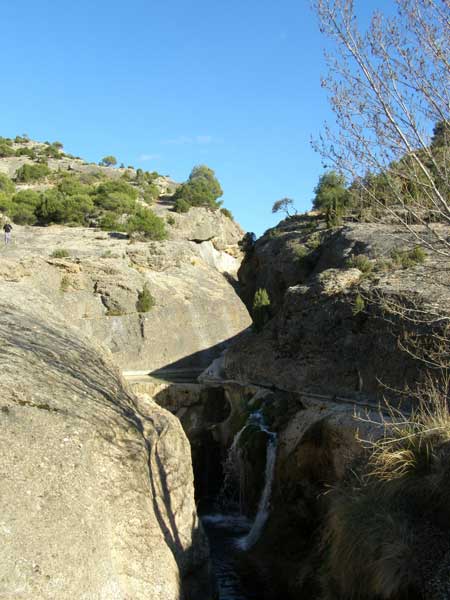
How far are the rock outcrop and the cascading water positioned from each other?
5.68ft

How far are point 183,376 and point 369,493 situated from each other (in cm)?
1754

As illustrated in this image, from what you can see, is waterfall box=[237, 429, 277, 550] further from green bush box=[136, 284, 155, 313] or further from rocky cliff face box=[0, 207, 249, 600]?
green bush box=[136, 284, 155, 313]

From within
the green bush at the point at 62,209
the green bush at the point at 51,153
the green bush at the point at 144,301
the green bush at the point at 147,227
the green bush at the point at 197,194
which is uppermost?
the green bush at the point at 51,153

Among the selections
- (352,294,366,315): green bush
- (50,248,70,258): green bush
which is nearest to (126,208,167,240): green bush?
(50,248,70,258): green bush

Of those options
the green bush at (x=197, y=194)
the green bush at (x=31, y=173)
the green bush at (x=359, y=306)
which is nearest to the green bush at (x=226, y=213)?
the green bush at (x=197, y=194)

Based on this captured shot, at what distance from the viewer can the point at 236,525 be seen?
13.7m

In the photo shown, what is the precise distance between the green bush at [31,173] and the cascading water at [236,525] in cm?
4445

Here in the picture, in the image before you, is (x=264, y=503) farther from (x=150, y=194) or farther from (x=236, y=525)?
(x=150, y=194)

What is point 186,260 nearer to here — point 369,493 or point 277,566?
point 277,566

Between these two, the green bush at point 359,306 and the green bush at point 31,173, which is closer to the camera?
the green bush at point 359,306

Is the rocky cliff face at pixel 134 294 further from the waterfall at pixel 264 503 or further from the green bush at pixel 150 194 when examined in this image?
the green bush at pixel 150 194

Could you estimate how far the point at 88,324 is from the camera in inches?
1026

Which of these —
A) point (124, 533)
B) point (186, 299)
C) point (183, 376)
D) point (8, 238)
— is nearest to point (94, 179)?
point (8, 238)

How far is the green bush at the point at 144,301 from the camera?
27406mm
